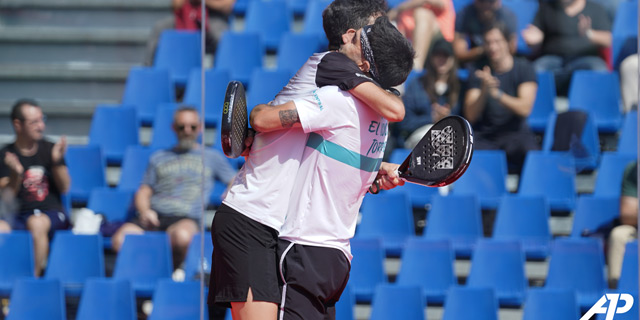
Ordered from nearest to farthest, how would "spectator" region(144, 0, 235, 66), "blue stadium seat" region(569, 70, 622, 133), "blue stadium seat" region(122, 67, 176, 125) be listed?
"blue stadium seat" region(569, 70, 622, 133) < "blue stadium seat" region(122, 67, 176, 125) < "spectator" region(144, 0, 235, 66)

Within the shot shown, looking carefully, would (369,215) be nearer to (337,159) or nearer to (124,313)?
(124,313)

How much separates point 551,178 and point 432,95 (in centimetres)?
71

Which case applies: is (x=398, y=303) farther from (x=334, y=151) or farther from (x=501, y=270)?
(x=334, y=151)

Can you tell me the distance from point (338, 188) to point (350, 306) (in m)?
1.54

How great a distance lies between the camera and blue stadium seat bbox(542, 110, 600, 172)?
4312 mm

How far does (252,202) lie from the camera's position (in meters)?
2.17

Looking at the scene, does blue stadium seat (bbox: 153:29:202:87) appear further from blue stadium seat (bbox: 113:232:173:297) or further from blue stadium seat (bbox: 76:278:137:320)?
blue stadium seat (bbox: 76:278:137:320)

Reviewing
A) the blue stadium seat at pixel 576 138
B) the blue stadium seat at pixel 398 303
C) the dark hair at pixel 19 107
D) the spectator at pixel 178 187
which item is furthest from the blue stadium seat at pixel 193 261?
the blue stadium seat at pixel 576 138

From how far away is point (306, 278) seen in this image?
2.17m

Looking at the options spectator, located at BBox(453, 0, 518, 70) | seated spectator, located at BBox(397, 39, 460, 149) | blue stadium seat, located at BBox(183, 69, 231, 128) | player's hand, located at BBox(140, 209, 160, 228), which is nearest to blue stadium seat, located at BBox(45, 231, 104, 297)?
player's hand, located at BBox(140, 209, 160, 228)

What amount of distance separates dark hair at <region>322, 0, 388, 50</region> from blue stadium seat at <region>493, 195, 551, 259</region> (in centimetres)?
211

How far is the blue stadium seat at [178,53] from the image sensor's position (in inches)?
199

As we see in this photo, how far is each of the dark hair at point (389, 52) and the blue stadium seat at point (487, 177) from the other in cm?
221

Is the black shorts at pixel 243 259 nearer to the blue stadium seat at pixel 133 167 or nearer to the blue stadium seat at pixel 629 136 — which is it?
the blue stadium seat at pixel 133 167
